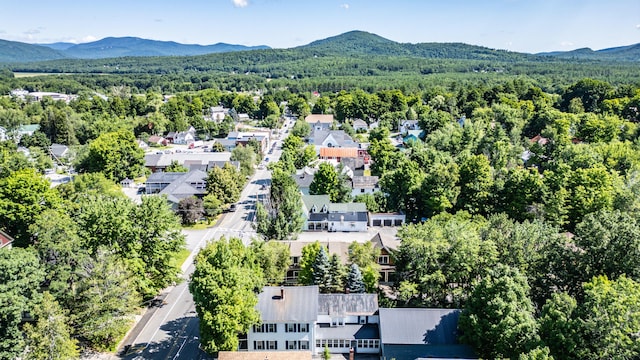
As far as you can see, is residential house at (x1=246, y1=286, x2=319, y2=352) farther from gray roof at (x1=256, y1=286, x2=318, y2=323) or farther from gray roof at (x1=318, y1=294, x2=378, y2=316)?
gray roof at (x1=318, y1=294, x2=378, y2=316)

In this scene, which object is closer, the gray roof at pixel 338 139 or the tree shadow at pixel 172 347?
the tree shadow at pixel 172 347

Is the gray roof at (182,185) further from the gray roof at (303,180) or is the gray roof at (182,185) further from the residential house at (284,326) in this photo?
the residential house at (284,326)

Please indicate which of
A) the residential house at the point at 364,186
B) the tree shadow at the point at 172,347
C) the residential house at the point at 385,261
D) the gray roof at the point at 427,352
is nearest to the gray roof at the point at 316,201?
the residential house at the point at 364,186

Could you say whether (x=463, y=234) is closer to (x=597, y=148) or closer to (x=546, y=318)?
(x=546, y=318)

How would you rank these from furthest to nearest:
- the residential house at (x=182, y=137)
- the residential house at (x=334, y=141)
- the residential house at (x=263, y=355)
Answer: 1. the residential house at (x=182, y=137)
2. the residential house at (x=334, y=141)
3. the residential house at (x=263, y=355)

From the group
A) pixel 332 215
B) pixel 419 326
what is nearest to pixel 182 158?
pixel 332 215

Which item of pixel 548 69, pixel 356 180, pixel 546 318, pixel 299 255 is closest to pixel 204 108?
pixel 356 180
